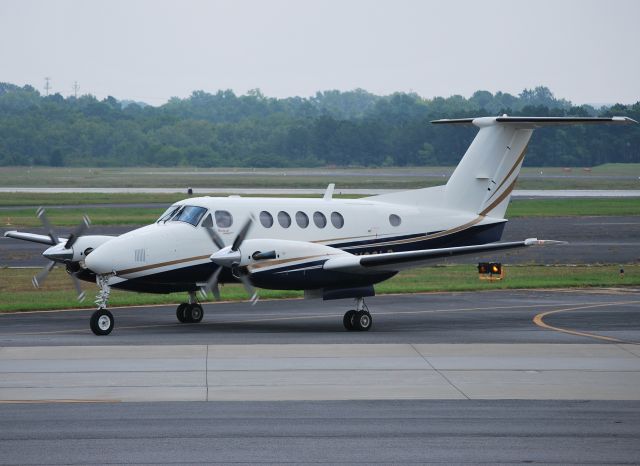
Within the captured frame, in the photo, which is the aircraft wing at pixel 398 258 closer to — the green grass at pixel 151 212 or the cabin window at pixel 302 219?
the cabin window at pixel 302 219

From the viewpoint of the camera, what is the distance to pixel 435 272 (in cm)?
4147

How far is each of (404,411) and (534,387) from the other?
299cm

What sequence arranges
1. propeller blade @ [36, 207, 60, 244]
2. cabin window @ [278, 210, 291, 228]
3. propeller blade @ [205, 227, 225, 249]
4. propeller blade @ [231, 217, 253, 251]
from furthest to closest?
cabin window @ [278, 210, 291, 228] → propeller blade @ [36, 207, 60, 244] → propeller blade @ [205, 227, 225, 249] → propeller blade @ [231, 217, 253, 251]

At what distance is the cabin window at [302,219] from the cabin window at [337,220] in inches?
27.4

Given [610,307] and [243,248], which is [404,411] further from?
[610,307]

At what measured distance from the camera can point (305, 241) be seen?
2672 cm

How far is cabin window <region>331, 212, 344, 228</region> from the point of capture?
2734cm

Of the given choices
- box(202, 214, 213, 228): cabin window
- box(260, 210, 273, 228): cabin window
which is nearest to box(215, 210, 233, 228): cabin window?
box(202, 214, 213, 228): cabin window

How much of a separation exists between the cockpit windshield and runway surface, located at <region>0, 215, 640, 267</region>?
12175mm

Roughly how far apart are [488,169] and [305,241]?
19.2 ft

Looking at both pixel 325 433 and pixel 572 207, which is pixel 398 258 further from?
pixel 572 207

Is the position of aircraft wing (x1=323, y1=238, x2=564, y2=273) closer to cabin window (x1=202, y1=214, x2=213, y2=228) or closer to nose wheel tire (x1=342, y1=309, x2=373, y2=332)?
nose wheel tire (x1=342, y1=309, x2=373, y2=332)

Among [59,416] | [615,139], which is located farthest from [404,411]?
[615,139]

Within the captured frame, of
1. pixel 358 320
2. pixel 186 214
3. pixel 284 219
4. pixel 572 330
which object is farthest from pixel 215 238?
pixel 572 330
